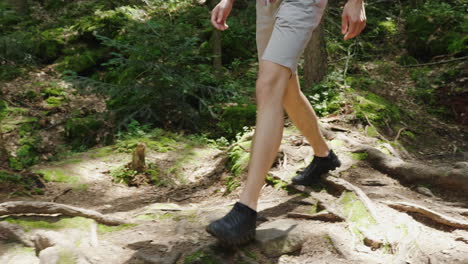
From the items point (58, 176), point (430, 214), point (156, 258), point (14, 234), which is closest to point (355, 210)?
point (430, 214)

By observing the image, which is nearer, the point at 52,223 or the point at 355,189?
the point at 52,223

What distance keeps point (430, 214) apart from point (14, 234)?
9.68 feet

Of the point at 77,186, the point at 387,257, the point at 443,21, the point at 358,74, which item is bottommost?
the point at 77,186

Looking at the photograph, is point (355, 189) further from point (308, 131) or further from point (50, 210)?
point (50, 210)

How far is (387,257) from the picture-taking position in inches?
90.9

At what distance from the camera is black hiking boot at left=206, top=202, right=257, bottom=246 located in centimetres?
224

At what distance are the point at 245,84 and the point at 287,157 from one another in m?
5.10

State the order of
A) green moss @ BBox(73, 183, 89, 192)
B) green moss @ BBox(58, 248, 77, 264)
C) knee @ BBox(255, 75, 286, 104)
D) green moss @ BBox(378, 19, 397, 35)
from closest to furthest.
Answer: green moss @ BBox(58, 248, 77, 264) < knee @ BBox(255, 75, 286, 104) < green moss @ BBox(73, 183, 89, 192) < green moss @ BBox(378, 19, 397, 35)

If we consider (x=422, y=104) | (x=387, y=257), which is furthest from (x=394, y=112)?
(x=387, y=257)

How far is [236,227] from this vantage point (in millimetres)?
2250

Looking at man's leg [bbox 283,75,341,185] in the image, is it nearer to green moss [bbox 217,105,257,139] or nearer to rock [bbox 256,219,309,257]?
rock [bbox 256,219,309,257]

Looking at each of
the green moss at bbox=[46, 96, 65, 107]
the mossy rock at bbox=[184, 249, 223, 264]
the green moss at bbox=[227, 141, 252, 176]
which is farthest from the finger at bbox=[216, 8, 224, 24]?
the green moss at bbox=[46, 96, 65, 107]

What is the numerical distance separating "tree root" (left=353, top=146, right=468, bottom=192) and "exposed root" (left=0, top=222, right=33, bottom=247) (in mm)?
3217

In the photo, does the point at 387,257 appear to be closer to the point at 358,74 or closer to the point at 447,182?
the point at 447,182
